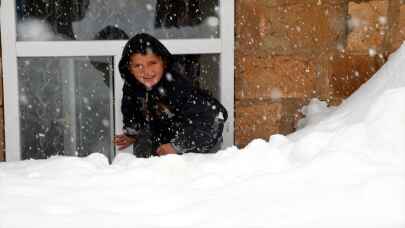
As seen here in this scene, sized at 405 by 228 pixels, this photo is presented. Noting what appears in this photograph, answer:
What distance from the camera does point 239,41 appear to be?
3480mm

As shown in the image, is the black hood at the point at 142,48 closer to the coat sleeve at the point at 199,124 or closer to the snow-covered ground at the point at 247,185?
the coat sleeve at the point at 199,124

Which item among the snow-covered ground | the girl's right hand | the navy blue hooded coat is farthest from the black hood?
the snow-covered ground

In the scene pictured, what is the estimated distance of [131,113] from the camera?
3367 millimetres

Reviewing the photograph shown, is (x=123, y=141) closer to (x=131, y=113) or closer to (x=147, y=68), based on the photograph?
(x=131, y=113)

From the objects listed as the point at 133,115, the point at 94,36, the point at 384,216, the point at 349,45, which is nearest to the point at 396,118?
the point at 384,216

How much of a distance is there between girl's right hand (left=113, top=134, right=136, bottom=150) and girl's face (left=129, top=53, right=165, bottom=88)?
34cm

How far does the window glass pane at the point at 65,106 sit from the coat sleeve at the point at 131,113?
0.17 meters

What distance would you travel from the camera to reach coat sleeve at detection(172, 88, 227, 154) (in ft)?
10.3

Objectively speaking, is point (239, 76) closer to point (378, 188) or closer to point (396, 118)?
point (396, 118)

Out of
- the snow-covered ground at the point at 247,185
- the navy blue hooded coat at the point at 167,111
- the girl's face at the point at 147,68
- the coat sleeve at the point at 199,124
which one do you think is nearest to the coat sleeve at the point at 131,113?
the navy blue hooded coat at the point at 167,111

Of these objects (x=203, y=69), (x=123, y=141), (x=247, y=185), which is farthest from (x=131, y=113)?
(x=247, y=185)

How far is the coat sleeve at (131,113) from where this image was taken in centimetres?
334

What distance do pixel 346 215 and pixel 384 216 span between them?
0.10 meters

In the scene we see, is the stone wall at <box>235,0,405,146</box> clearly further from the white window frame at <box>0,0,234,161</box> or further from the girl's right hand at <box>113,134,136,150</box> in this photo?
the girl's right hand at <box>113,134,136,150</box>
